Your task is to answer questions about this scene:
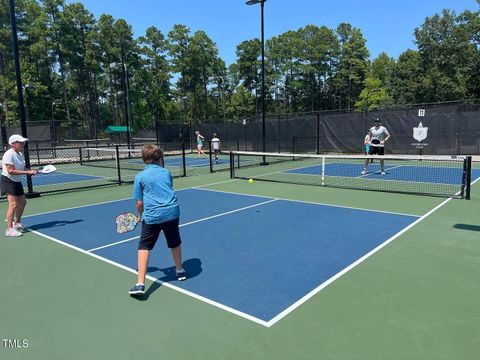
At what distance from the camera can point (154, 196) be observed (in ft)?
13.1

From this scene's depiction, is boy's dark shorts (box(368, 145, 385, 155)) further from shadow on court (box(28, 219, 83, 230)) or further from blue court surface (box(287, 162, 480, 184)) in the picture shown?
shadow on court (box(28, 219, 83, 230))

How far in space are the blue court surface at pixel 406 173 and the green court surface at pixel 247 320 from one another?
6.91m

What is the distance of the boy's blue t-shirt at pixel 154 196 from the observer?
156 inches

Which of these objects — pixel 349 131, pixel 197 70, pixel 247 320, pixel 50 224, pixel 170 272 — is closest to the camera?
pixel 247 320

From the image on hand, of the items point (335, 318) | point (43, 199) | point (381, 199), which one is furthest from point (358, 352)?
point (43, 199)

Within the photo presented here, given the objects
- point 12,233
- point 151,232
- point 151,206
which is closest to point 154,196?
point 151,206

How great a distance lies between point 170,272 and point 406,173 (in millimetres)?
11246

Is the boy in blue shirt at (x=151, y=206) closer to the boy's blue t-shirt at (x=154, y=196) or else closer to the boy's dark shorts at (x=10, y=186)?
the boy's blue t-shirt at (x=154, y=196)

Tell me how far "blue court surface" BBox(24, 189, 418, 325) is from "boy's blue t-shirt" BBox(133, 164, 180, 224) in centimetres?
87

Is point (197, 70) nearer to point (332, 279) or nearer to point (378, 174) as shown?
point (378, 174)

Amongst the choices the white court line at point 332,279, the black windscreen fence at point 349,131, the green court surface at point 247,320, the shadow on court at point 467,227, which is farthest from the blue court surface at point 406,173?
the green court surface at point 247,320

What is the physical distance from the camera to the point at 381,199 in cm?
891

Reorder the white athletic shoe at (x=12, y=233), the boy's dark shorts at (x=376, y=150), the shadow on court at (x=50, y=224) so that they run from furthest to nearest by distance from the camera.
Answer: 1. the boy's dark shorts at (x=376, y=150)
2. the shadow on court at (x=50, y=224)
3. the white athletic shoe at (x=12, y=233)

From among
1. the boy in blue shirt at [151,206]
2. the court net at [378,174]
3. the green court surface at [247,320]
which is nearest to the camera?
the green court surface at [247,320]
